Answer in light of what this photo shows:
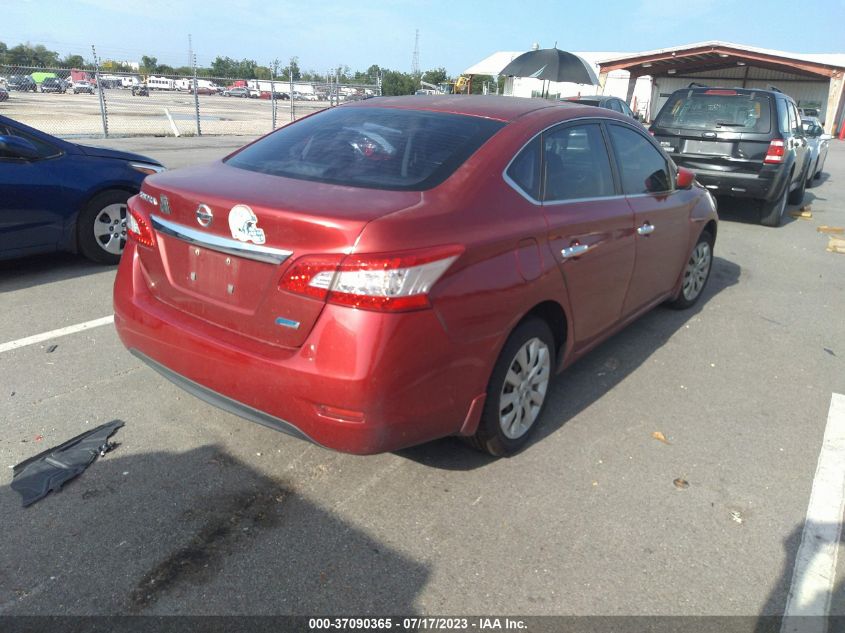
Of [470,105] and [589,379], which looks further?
[589,379]

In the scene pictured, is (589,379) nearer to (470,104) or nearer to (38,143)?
(470,104)

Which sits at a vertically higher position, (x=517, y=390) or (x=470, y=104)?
(x=470, y=104)

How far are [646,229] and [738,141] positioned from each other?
595 cm

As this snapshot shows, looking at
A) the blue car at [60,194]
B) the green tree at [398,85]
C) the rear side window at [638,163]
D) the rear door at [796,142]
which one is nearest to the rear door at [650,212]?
the rear side window at [638,163]

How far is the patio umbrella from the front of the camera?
52.0 feet

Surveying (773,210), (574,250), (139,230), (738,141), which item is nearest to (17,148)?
(139,230)

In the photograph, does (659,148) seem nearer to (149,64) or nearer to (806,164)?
(806,164)

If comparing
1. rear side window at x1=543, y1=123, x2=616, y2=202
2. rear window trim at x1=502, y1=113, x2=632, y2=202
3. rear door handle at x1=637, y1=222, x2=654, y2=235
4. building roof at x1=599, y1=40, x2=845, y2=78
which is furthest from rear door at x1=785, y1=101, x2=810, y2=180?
building roof at x1=599, y1=40, x2=845, y2=78

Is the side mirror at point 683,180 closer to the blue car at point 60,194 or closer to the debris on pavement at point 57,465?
the debris on pavement at point 57,465

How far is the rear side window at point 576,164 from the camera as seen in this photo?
332 cm

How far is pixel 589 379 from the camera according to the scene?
4195 millimetres

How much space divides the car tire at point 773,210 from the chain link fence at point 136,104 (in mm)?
15414

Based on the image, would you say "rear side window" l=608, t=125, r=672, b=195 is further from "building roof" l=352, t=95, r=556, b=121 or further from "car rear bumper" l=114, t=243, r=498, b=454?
"car rear bumper" l=114, t=243, r=498, b=454

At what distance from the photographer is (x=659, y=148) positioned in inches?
182
